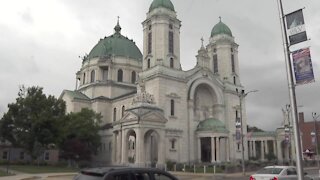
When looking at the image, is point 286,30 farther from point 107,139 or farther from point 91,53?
point 91,53

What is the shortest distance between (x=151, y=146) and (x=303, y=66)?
44.2m

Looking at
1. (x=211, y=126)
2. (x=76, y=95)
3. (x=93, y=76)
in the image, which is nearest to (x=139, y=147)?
(x=211, y=126)

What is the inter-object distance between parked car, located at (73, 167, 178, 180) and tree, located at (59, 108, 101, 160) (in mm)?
49531

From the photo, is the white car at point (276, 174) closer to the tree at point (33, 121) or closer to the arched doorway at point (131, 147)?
the arched doorway at point (131, 147)

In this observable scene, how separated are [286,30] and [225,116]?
53910 mm

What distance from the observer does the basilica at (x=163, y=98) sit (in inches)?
2176

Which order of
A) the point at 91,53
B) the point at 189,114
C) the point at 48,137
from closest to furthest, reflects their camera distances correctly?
the point at 48,137 < the point at 189,114 < the point at 91,53

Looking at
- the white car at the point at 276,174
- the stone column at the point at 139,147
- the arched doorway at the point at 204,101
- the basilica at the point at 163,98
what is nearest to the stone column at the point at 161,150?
the basilica at the point at 163,98

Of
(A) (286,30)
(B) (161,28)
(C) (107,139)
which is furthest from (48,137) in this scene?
(A) (286,30)

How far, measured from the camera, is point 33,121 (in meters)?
57.9

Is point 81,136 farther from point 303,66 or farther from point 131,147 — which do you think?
point 303,66

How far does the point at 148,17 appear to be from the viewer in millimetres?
64688

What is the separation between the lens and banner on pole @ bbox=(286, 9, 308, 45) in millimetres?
15672

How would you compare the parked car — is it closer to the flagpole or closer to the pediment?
the flagpole
